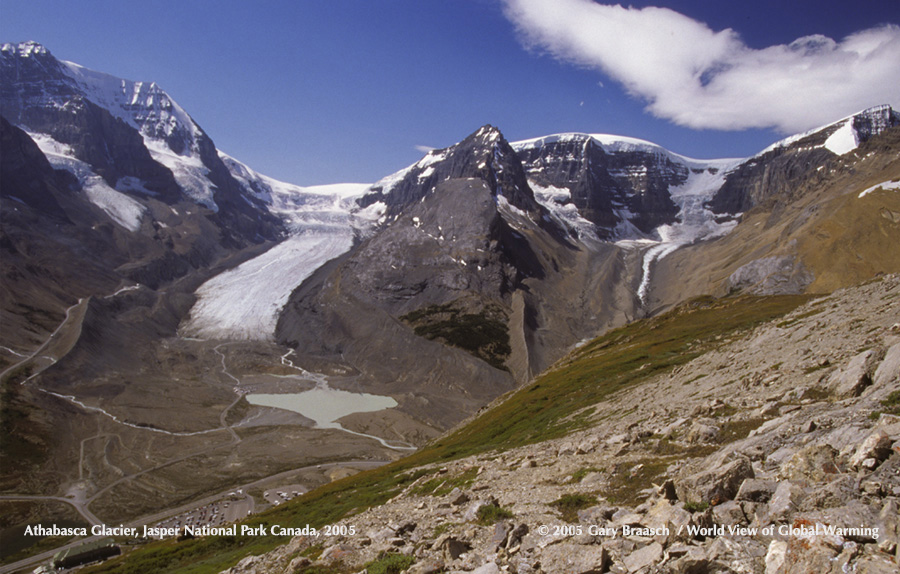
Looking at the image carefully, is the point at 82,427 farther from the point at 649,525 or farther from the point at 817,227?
the point at 817,227

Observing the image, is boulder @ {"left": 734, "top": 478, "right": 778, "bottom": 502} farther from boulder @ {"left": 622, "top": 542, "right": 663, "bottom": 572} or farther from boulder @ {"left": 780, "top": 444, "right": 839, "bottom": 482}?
boulder @ {"left": 622, "top": 542, "right": 663, "bottom": 572}

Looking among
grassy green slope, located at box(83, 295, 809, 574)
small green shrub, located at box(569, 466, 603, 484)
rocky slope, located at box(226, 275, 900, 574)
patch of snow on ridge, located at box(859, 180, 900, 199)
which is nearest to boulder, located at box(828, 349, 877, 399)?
rocky slope, located at box(226, 275, 900, 574)

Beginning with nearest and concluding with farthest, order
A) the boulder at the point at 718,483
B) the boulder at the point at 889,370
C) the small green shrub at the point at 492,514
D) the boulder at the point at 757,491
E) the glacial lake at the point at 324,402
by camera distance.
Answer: the boulder at the point at 757,491
the boulder at the point at 718,483
the boulder at the point at 889,370
the small green shrub at the point at 492,514
the glacial lake at the point at 324,402

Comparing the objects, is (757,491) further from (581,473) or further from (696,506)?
(581,473)

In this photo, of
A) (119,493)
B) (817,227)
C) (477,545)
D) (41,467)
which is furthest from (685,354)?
(817,227)

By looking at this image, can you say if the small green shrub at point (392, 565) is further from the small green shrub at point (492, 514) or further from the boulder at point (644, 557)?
the boulder at point (644, 557)

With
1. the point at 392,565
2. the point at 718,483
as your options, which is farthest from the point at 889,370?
the point at 392,565

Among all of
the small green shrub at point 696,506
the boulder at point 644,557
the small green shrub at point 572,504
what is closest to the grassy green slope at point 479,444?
the small green shrub at point 572,504
